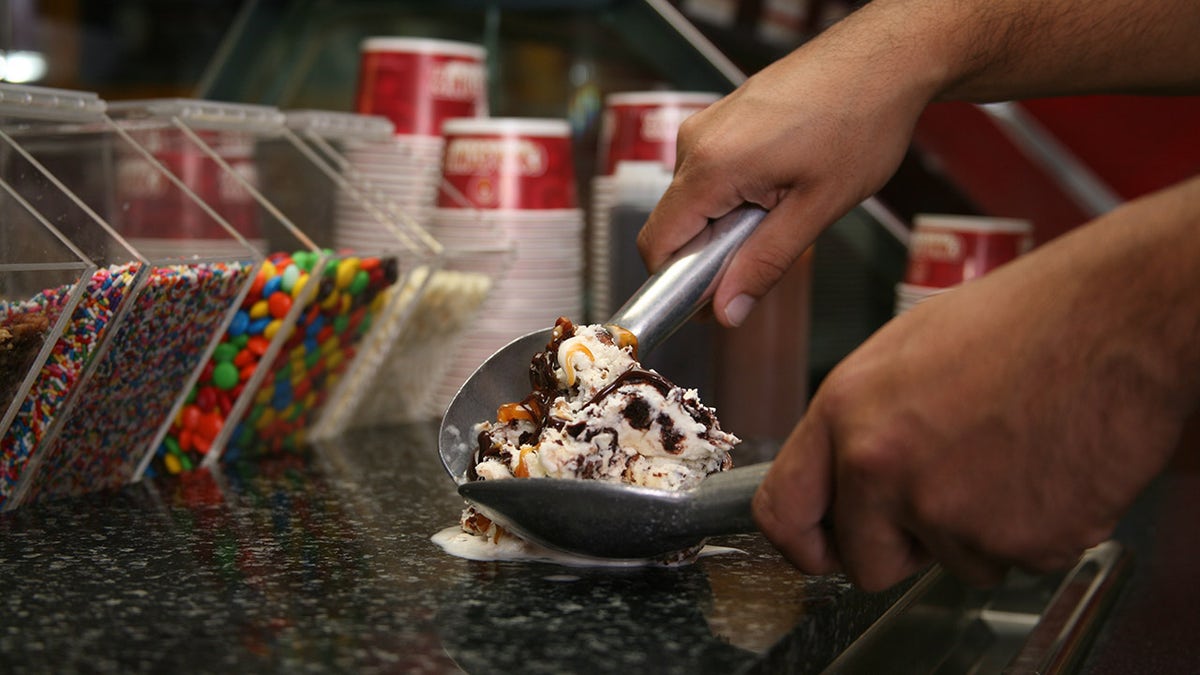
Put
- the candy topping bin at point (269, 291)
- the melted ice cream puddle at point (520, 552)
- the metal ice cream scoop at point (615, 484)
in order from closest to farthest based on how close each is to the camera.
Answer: the metal ice cream scoop at point (615, 484)
the melted ice cream puddle at point (520, 552)
the candy topping bin at point (269, 291)

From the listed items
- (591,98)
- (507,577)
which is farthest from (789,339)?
(507,577)

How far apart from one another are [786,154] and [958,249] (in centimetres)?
72

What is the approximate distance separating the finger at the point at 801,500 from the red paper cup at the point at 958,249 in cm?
106

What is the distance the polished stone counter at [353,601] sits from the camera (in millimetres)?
751

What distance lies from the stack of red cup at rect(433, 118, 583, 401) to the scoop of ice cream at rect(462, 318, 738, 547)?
79 centimetres

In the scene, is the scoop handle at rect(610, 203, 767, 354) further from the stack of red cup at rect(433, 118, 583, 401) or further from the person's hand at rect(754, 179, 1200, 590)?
the stack of red cup at rect(433, 118, 583, 401)

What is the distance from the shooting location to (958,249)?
1.78 meters

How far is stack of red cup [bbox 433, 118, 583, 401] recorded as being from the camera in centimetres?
176

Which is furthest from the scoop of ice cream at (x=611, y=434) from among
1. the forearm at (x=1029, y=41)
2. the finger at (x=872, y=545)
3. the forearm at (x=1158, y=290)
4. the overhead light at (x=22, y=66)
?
the overhead light at (x=22, y=66)

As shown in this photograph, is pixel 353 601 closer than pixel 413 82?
Yes

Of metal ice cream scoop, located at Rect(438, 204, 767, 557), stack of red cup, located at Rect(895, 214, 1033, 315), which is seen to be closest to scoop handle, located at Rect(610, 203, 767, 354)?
metal ice cream scoop, located at Rect(438, 204, 767, 557)

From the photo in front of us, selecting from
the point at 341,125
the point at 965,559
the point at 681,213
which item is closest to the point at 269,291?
the point at 341,125

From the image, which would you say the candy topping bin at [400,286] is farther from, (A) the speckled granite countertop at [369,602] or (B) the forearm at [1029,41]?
(B) the forearm at [1029,41]

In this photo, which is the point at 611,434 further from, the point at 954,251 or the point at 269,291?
the point at 954,251
